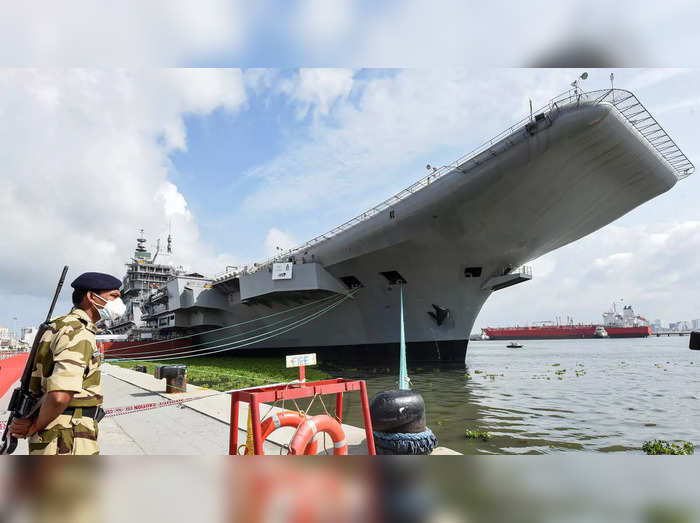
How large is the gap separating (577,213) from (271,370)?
43.0 feet

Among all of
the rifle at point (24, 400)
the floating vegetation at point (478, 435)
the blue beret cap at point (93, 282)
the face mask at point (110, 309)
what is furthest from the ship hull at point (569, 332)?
the rifle at point (24, 400)

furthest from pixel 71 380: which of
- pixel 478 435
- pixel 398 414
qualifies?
pixel 478 435

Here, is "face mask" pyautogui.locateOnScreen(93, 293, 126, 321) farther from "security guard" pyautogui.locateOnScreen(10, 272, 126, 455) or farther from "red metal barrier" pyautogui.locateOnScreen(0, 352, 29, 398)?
"red metal barrier" pyautogui.locateOnScreen(0, 352, 29, 398)

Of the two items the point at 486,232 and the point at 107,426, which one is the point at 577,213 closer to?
the point at 486,232

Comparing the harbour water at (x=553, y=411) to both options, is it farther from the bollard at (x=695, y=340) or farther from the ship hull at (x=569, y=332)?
the ship hull at (x=569, y=332)

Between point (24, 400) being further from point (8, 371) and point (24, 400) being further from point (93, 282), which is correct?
point (8, 371)

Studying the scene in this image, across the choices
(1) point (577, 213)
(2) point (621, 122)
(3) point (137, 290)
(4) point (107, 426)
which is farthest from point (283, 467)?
(3) point (137, 290)

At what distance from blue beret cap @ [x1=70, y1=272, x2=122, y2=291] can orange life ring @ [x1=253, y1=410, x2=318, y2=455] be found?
67.4 inches

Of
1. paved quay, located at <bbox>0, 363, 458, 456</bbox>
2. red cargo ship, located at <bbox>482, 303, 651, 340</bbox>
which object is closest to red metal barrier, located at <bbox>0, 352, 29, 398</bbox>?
paved quay, located at <bbox>0, 363, 458, 456</bbox>

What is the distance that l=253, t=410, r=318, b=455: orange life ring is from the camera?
3.43 meters

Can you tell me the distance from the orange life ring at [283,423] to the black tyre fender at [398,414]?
1.30m

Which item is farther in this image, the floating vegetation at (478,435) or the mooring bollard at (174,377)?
the mooring bollard at (174,377)

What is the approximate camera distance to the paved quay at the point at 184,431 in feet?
16.7

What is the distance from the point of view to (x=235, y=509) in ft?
3.97
